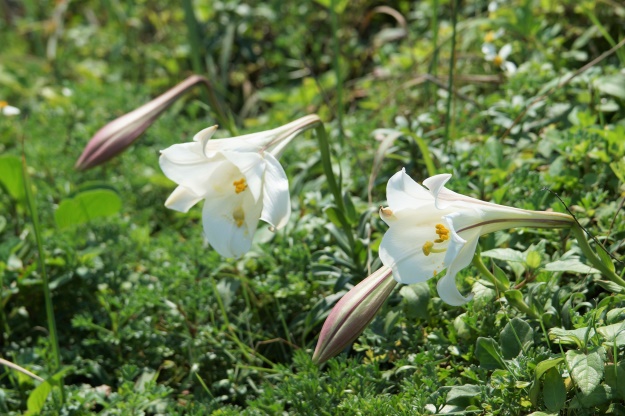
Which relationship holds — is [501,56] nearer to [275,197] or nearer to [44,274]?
[275,197]

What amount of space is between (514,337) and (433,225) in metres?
0.32

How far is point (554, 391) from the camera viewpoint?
1406 mm

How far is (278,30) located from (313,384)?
265 centimetres

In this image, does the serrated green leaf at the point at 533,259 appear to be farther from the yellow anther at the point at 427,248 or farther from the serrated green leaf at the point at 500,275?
the yellow anther at the point at 427,248

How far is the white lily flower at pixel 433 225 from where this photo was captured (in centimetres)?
134

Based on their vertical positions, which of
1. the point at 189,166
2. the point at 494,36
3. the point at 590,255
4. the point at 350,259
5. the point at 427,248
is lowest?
the point at 350,259

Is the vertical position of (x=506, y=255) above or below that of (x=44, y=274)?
below

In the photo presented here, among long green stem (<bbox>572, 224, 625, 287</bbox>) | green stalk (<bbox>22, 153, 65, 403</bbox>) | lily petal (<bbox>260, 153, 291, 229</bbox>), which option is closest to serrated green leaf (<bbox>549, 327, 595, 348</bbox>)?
long green stem (<bbox>572, 224, 625, 287</bbox>)

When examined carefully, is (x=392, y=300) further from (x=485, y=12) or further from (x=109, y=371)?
(x=485, y=12)

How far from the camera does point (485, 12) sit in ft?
10.9

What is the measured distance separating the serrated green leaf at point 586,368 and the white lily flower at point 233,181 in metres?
0.60

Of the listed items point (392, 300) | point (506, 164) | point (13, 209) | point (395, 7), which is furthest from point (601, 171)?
point (395, 7)

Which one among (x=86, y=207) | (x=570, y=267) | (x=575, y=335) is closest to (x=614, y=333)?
(x=575, y=335)

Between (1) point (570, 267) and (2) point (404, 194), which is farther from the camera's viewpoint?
(1) point (570, 267)
